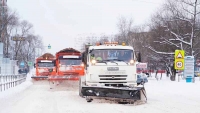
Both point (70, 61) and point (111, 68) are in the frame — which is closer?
point (111, 68)

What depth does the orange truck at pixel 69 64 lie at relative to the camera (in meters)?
27.1

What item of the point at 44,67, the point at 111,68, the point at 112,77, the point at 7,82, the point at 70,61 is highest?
the point at 70,61

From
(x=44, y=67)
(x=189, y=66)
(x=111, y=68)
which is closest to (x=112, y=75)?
(x=111, y=68)

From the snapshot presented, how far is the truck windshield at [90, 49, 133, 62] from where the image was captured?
16359 millimetres

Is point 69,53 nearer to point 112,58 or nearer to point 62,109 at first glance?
point 112,58

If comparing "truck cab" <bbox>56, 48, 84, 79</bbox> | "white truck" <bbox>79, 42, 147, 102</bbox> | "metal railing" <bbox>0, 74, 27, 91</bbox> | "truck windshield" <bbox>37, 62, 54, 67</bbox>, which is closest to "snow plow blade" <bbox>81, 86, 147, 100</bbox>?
"white truck" <bbox>79, 42, 147, 102</bbox>

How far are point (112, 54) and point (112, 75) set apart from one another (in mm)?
1125

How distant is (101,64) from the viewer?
16062mm

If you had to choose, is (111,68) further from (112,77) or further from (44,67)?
(44,67)

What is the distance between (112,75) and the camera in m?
15.9

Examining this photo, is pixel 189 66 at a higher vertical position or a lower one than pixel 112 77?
higher

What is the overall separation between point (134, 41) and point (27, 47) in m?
36.8

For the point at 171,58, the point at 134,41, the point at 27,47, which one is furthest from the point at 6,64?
the point at 27,47

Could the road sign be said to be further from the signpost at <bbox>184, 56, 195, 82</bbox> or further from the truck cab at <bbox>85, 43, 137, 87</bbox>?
the truck cab at <bbox>85, 43, 137, 87</bbox>
